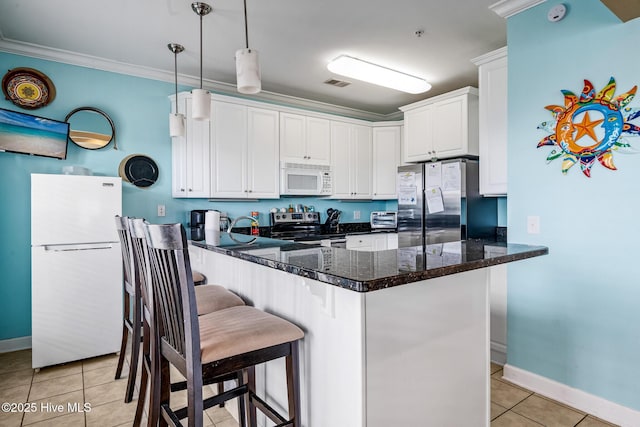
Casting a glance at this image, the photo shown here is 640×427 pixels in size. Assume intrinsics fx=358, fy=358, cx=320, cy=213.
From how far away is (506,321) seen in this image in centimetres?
267

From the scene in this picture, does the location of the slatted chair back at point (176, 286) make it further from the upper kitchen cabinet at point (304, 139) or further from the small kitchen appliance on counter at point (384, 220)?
the small kitchen appliance on counter at point (384, 220)

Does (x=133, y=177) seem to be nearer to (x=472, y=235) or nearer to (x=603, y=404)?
(x=472, y=235)

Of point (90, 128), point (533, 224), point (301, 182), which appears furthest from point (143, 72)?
point (533, 224)

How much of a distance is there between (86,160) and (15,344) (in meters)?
1.67

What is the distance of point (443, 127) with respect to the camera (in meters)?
3.75

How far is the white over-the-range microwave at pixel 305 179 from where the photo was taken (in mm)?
4059

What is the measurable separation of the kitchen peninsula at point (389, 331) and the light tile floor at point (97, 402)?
755mm

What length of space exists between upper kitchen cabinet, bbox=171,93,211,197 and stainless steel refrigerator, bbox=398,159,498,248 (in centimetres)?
207

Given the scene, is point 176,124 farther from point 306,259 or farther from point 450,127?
point 450,127

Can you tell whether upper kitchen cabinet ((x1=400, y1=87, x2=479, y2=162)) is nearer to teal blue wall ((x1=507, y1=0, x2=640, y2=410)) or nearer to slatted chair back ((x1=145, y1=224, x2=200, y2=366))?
teal blue wall ((x1=507, y1=0, x2=640, y2=410))

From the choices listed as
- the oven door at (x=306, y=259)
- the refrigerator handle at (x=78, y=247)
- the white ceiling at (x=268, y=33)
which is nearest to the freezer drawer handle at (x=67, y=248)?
the refrigerator handle at (x=78, y=247)

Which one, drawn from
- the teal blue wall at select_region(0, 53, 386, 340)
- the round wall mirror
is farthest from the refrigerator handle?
the round wall mirror

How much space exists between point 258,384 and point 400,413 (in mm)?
820

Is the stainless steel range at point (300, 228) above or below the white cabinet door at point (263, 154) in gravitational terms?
below
